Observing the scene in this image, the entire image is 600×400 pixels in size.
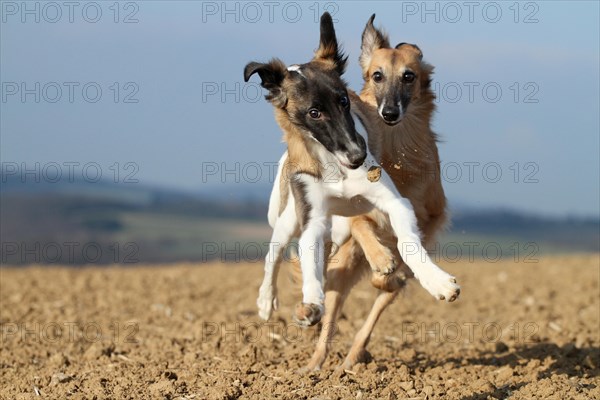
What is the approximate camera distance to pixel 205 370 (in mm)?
7242

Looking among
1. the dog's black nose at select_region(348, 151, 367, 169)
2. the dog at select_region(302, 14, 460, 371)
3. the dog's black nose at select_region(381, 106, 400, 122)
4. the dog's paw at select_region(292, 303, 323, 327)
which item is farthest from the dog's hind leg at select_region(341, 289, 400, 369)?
the dog's black nose at select_region(348, 151, 367, 169)

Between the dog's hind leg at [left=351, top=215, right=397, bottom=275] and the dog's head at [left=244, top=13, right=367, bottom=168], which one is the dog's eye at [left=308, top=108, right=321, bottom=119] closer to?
the dog's head at [left=244, top=13, right=367, bottom=168]

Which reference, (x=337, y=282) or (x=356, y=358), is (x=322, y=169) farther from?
(x=356, y=358)

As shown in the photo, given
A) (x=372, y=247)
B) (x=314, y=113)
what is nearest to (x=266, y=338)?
(x=372, y=247)

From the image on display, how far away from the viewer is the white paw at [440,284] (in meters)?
5.59

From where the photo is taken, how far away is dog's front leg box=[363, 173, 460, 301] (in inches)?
222

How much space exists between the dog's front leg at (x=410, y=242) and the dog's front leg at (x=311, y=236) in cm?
36

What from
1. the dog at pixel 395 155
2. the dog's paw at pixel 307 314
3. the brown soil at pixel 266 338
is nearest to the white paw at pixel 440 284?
the dog's paw at pixel 307 314

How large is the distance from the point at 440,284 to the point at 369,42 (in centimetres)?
290

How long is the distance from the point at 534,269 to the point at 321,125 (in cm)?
1007

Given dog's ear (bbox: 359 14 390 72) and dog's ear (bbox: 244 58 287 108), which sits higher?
dog's ear (bbox: 359 14 390 72)

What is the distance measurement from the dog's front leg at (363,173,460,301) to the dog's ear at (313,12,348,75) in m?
0.95

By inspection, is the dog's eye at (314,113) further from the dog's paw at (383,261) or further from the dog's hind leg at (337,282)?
the dog's hind leg at (337,282)

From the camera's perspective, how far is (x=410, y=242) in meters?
6.07
